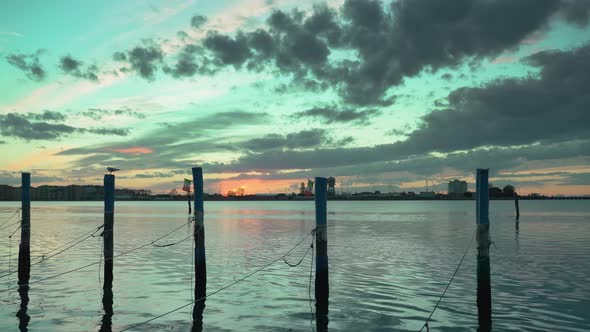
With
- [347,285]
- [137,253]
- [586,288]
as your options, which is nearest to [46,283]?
[137,253]

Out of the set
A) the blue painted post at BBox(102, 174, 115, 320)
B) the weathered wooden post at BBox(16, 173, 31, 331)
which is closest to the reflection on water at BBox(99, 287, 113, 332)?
the blue painted post at BBox(102, 174, 115, 320)

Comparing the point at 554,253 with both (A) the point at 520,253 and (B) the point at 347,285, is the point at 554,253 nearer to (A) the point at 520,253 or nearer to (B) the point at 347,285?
(A) the point at 520,253

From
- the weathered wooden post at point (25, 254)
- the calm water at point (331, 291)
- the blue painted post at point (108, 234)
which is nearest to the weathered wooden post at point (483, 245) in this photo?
the calm water at point (331, 291)

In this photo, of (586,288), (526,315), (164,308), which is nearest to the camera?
(526,315)

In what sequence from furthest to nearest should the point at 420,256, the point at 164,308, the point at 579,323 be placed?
the point at 420,256
the point at 164,308
the point at 579,323

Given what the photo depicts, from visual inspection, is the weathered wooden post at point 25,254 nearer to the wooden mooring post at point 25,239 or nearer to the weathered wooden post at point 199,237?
the wooden mooring post at point 25,239

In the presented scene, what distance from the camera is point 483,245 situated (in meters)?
17.0

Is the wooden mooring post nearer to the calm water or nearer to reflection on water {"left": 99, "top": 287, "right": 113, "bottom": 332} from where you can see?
the calm water

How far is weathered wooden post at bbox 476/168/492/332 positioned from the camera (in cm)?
1680

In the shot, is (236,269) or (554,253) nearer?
(236,269)

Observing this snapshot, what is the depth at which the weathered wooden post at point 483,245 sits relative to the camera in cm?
1680

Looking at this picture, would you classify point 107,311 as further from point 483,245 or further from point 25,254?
point 483,245

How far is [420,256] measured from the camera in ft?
110

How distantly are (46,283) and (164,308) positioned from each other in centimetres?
827
